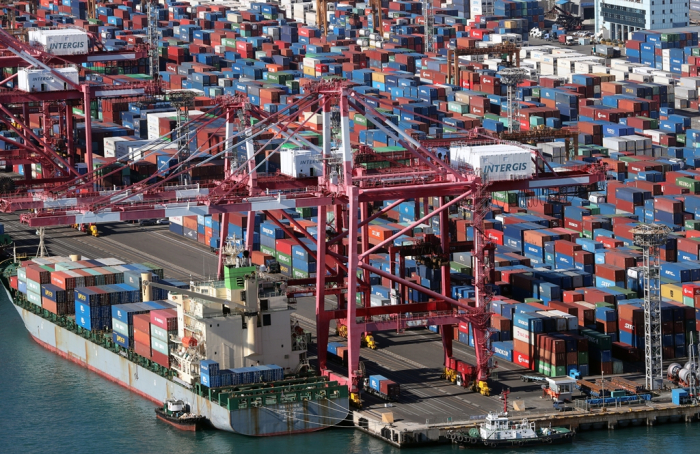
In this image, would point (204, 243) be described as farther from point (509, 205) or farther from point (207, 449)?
point (207, 449)

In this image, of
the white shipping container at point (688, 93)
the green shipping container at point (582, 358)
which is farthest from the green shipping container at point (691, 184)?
the white shipping container at point (688, 93)

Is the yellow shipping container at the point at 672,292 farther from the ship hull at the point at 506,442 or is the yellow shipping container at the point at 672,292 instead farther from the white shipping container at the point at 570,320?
the ship hull at the point at 506,442

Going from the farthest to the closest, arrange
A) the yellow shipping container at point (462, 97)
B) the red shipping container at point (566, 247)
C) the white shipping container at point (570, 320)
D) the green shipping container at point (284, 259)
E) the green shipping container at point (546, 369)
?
the yellow shipping container at point (462, 97) → the green shipping container at point (284, 259) → the red shipping container at point (566, 247) → the white shipping container at point (570, 320) → the green shipping container at point (546, 369)

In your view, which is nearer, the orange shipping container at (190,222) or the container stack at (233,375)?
the container stack at (233,375)

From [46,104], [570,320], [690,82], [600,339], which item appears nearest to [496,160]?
[570,320]

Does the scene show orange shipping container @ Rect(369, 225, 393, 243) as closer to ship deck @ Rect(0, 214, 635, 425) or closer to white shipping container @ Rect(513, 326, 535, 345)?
ship deck @ Rect(0, 214, 635, 425)

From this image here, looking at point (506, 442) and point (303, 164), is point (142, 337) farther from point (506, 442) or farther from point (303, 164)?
point (506, 442)

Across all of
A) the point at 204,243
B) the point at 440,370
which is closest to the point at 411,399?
the point at 440,370
